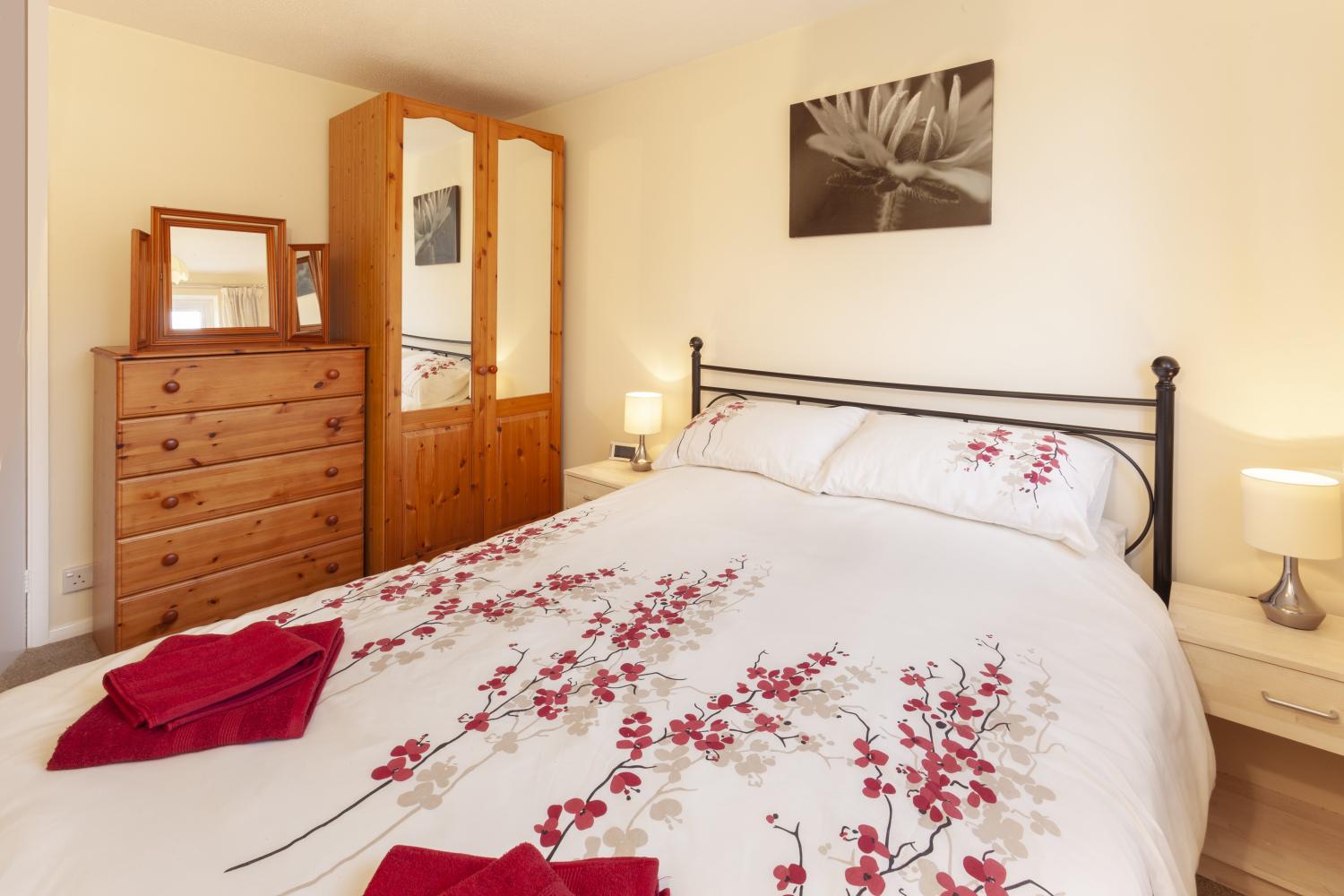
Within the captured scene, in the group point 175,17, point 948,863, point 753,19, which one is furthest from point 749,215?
point 948,863

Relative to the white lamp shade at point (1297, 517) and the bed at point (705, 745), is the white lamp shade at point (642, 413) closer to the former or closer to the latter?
the bed at point (705, 745)

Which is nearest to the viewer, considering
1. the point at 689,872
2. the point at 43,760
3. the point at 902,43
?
the point at 689,872

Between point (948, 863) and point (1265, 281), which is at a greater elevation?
point (1265, 281)

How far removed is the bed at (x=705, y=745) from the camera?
2.91 ft

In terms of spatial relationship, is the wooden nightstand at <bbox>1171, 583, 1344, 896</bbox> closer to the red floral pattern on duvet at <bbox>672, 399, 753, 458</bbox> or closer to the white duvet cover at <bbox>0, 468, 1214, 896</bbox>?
the white duvet cover at <bbox>0, 468, 1214, 896</bbox>

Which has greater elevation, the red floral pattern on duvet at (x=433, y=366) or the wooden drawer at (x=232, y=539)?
the red floral pattern on duvet at (x=433, y=366)

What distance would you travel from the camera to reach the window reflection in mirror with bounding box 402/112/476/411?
10.4ft

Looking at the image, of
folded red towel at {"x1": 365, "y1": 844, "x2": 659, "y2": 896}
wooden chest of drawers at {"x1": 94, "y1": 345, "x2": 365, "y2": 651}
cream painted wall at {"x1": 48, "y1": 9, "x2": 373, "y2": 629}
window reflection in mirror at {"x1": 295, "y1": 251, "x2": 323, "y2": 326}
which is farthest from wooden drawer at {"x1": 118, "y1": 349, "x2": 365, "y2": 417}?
folded red towel at {"x1": 365, "y1": 844, "x2": 659, "y2": 896}

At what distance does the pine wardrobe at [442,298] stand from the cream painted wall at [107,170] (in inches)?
18.7

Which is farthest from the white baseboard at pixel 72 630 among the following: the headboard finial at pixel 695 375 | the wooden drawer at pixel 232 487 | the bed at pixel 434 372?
the headboard finial at pixel 695 375

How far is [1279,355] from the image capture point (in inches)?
75.1

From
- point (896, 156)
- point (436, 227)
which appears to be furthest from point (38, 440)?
point (896, 156)

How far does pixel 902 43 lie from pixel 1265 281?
1416 mm

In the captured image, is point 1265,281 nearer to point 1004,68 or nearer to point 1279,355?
point 1279,355
